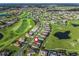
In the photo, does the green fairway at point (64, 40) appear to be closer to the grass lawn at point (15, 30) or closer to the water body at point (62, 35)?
the water body at point (62, 35)

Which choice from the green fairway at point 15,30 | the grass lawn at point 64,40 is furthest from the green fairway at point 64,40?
the green fairway at point 15,30

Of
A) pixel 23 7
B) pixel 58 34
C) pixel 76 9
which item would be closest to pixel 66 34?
pixel 58 34

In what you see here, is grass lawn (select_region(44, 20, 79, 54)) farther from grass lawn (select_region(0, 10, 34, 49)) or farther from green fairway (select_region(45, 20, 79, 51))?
grass lawn (select_region(0, 10, 34, 49))

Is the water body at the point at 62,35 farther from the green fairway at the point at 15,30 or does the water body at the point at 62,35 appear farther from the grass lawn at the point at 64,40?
the green fairway at the point at 15,30

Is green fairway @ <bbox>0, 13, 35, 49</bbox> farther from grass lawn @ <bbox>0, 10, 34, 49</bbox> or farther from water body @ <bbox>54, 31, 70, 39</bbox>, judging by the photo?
water body @ <bbox>54, 31, 70, 39</bbox>

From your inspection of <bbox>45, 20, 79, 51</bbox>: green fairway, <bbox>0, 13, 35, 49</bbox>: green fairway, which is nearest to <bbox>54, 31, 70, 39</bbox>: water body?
<bbox>45, 20, 79, 51</bbox>: green fairway

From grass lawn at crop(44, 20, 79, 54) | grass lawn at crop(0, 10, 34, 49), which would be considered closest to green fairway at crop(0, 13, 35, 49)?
grass lawn at crop(0, 10, 34, 49)

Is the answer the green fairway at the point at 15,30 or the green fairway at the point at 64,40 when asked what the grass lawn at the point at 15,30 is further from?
the green fairway at the point at 64,40

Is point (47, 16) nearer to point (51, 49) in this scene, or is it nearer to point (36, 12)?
point (36, 12)
